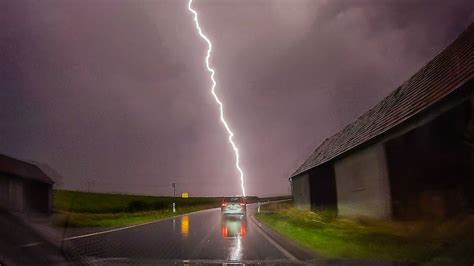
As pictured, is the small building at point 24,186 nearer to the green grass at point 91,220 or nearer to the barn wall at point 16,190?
the barn wall at point 16,190

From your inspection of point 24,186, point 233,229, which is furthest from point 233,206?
point 24,186

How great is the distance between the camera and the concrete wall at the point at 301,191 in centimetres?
3425

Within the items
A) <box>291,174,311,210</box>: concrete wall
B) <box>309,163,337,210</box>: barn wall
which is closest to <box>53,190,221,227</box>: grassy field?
<box>291,174,311,210</box>: concrete wall

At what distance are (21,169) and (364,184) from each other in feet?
49.2

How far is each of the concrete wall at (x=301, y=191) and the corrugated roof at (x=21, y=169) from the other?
18778 mm

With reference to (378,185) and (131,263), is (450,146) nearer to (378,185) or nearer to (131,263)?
(378,185)

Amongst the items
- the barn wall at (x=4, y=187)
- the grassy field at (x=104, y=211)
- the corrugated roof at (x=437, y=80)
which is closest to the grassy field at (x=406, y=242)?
the corrugated roof at (x=437, y=80)

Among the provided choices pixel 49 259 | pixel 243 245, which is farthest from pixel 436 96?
pixel 49 259

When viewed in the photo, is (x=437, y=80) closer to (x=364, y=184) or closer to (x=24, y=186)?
(x=364, y=184)

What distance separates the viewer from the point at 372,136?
58.1 feet

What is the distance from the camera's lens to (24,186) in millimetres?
20984

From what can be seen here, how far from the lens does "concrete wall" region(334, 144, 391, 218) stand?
17422 millimetres

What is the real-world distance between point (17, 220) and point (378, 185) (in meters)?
13.3

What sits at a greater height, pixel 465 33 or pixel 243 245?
pixel 465 33
